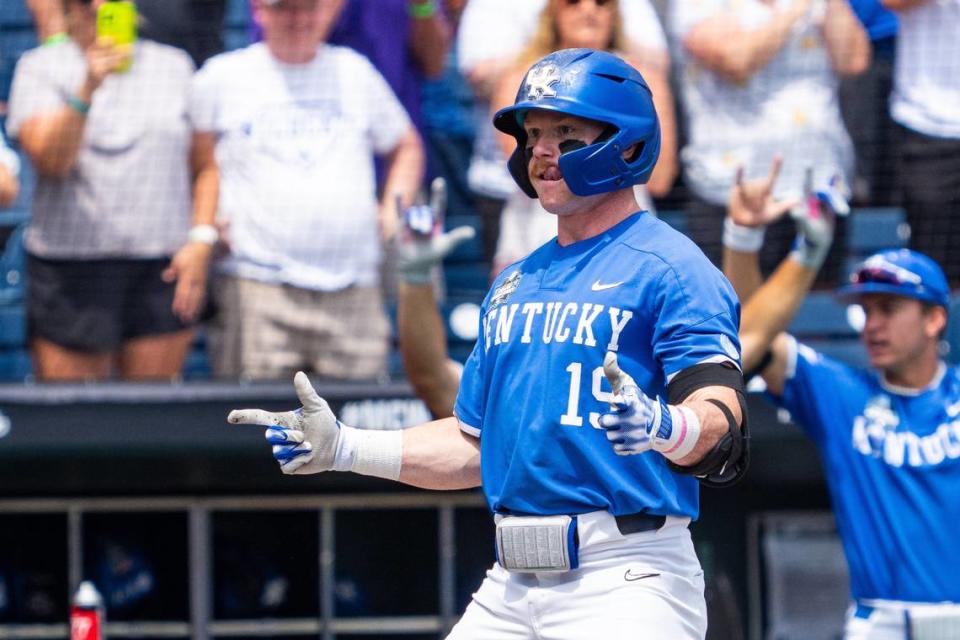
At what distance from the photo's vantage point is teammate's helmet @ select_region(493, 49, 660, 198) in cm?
286

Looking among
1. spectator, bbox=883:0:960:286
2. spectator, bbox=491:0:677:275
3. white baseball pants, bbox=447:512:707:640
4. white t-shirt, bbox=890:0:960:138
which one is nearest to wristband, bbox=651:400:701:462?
white baseball pants, bbox=447:512:707:640

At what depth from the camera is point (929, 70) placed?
21.2 feet

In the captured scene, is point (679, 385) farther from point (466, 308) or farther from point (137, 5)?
point (137, 5)

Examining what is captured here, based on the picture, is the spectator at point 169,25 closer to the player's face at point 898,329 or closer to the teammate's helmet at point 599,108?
the player's face at point 898,329

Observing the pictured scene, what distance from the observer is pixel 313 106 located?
641cm

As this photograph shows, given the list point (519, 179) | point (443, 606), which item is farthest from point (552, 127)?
point (443, 606)

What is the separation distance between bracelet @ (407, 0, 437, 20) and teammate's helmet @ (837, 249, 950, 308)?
2.35m

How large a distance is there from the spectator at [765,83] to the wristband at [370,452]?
3608 mm

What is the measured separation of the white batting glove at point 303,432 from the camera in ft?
9.32

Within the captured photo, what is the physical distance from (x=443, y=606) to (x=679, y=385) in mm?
4744

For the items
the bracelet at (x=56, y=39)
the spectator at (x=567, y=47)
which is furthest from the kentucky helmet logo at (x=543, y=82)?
the bracelet at (x=56, y=39)


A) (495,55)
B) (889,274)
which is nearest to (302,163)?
(495,55)

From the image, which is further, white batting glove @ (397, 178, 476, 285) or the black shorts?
the black shorts

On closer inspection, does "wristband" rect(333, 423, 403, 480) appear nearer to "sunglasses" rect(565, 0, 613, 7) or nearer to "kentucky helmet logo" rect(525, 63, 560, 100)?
"kentucky helmet logo" rect(525, 63, 560, 100)
